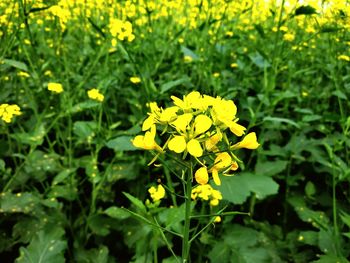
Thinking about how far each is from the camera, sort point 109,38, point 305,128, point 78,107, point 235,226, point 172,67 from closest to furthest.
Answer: point 235,226, point 78,107, point 109,38, point 305,128, point 172,67

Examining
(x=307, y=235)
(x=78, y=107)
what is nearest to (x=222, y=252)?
(x=307, y=235)

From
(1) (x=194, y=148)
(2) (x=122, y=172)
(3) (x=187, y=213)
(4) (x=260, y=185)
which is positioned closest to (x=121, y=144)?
(2) (x=122, y=172)

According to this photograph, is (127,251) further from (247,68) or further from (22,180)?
(247,68)

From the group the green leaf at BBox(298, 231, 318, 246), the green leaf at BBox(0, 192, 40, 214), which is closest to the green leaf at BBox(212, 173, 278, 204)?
the green leaf at BBox(298, 231, 318, 246)

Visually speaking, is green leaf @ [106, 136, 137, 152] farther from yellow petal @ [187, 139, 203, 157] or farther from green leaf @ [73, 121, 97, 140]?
yellow petal @ [187, 139, 203, 157]

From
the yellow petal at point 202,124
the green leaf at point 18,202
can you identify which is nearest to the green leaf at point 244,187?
the green leaf at point 18,202

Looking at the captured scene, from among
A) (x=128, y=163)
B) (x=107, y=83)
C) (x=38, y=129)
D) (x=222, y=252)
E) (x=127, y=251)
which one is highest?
(x=107, y=83)
